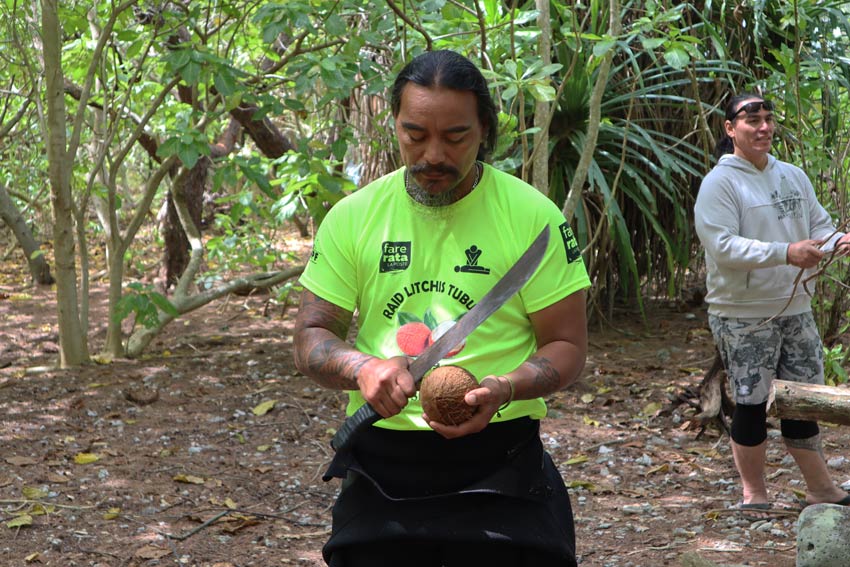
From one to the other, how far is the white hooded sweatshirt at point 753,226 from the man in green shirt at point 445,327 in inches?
83.8

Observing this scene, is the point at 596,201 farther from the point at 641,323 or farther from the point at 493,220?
the point at 493,220

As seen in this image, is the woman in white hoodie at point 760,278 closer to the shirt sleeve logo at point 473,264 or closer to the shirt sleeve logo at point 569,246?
the shirt sleeve logo at point 569,246

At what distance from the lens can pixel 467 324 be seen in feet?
6.07

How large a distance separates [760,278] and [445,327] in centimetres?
244

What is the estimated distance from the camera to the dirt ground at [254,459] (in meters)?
3.95

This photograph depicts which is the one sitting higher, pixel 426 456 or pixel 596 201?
pixel 596 201

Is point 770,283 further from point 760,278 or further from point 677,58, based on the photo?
point 677,58

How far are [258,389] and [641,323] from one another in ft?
10.0

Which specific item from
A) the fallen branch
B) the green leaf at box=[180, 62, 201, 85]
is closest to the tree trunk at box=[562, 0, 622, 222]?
the green leaf at box=[180, 62, 201, 85]

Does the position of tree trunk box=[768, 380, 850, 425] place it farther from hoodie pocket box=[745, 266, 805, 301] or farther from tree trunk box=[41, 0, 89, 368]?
tree trunk box=[41, 0, 89, 368]

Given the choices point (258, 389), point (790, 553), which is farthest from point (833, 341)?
point (258, 389)

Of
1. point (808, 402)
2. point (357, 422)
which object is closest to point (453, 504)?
point (357, 422)

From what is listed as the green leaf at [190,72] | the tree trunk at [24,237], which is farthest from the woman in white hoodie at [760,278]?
the tree trunk at [24,237]

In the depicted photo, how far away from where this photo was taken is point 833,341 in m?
6.14
